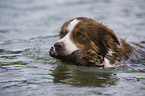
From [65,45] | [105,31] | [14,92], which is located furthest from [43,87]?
[105,31]

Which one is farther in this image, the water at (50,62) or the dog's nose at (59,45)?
the dog's nose at (59,45)

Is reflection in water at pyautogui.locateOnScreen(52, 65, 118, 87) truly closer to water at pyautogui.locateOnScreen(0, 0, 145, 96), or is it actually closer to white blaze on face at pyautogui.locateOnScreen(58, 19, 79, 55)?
water at pyautogui.locateOnScreen(0, 0, 145, 96)

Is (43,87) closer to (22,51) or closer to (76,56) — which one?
(76,56)

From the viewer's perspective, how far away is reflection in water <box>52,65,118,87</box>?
4.62 m

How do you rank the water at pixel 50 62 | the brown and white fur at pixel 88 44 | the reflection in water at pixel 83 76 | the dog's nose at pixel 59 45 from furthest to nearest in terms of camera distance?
the brown and white fur at pixel 88 44
the dog's nose at pixel 59 45
the reflection in water at pixel 83 76
the water at pixel 50 62

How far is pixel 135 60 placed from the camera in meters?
6.09

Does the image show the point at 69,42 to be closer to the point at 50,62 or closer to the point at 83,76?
the point at 83,76

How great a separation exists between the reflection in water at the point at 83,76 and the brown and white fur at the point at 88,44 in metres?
0.18

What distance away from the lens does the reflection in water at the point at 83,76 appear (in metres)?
4.62

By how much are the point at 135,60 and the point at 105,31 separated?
3.92 ft

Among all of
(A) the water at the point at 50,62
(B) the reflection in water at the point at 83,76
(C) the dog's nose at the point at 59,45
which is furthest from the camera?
(C) the dog's nose at the point at 59,45

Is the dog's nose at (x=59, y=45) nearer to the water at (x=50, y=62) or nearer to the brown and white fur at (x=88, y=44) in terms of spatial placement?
the brown and white fur at (x=88, y=44)

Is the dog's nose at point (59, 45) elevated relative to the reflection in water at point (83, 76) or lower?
elevated

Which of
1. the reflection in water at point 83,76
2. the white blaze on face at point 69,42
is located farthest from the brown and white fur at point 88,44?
the reflection in water at point 83,76
